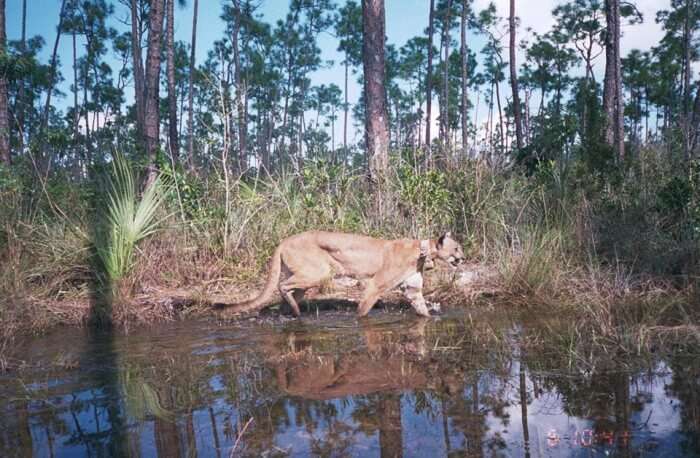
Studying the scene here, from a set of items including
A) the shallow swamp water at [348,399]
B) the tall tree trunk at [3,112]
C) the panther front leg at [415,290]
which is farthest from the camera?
the tall tree trunk at [3,112]

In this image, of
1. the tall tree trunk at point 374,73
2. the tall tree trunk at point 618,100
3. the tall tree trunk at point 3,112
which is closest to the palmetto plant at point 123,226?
the tall tree trunk at point 374,73

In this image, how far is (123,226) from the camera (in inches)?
300

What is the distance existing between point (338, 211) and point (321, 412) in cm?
630

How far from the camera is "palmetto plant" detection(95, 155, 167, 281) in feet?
24.4

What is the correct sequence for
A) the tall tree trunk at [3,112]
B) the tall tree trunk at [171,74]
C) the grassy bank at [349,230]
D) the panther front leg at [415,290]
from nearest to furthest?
the grassy bank at [349,230], the panther front leg at [415,290], the tall tree trunk at [3,112], the tall tree trunk at [171,74]

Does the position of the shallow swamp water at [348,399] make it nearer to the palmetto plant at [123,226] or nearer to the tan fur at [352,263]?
the tan fur at [352,263]

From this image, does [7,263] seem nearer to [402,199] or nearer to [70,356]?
[70,356]

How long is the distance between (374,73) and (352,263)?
6.27 m

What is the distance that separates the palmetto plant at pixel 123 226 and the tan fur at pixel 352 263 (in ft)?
6.06

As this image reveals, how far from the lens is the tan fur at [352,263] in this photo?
7188 mm

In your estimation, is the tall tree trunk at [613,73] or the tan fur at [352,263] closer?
the tan fur at [352,263]

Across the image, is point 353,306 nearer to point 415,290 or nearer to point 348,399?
point 415,290

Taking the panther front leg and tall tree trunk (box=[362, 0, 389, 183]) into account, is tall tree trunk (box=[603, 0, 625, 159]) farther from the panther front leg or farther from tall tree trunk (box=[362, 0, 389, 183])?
the panther front leg

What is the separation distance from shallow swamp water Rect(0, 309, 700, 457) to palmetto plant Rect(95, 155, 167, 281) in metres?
1.79
